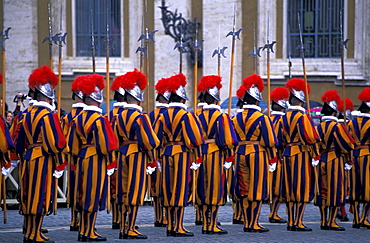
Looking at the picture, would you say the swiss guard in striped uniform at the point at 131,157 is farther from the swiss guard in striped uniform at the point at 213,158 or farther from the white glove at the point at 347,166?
the white glove at the point at 347,166

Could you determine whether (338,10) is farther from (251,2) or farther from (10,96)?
(10,96)

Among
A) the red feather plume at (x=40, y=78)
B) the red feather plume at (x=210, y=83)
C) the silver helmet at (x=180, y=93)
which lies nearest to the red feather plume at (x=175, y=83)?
the silver helmet at (x=180, y=93)

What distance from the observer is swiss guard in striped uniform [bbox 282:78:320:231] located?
10156 mm

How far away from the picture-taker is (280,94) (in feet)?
35.6

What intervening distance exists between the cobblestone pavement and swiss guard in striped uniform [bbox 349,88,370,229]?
0.97 feet

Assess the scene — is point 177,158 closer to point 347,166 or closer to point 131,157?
point 131,157

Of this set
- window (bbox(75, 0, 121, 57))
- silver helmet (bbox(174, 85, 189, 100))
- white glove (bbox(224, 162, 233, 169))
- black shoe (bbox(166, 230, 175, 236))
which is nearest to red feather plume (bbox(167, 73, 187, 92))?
silver helmet (bbox(174, 85, 189, 100))

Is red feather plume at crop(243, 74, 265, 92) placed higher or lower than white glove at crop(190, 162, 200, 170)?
higher

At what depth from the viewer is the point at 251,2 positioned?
61.2 feet

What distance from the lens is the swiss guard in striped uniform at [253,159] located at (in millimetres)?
9852

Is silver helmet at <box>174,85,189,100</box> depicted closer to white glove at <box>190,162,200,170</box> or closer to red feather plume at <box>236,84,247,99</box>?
white glove at <box>190,162,200,170</box>

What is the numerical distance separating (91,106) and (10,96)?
10.9m

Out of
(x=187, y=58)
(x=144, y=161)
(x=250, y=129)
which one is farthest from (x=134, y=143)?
(x=187, y=58)

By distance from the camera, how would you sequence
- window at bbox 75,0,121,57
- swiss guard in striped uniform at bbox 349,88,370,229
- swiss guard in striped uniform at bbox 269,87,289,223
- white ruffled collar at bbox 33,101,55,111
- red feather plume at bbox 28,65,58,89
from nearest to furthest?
white ruffled collar at bbox 33,101,55,111 < red feather plume at bbox 28,65,58,89 < swiss guard in striped uniform at bbox 349,88,370,229 < swiss guard in striped uniform at bbox 269,87,289,223 < window at bbox 75,0,121,57
